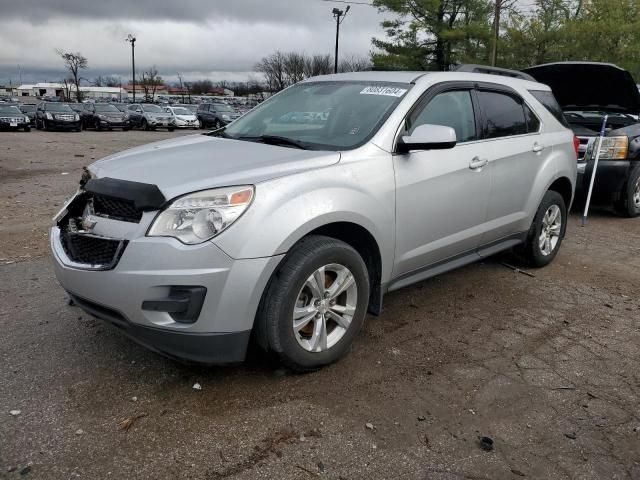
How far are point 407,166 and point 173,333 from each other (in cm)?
177

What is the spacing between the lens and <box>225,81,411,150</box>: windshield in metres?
3.58

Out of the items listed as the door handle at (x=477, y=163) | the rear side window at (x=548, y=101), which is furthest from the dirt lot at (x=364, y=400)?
the rear side window at (x=548, y=101)

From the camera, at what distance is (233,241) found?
270 cm

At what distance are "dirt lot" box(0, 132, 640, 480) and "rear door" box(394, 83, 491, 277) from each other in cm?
59

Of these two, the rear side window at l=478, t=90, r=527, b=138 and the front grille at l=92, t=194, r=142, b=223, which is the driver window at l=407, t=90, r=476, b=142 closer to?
the rear side window at l=478, t=90, r=527, b=138

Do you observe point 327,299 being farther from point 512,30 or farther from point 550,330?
point 512,30

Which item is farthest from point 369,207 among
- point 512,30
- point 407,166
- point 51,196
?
point 512,30

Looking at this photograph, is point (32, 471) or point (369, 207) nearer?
A: point (32, 471)

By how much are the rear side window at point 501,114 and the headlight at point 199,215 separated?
7.78 ft

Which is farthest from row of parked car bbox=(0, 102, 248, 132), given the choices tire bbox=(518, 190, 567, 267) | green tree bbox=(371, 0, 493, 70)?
tire bbox=(518, 190, 567, 267)

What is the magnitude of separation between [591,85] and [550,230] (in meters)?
3.93

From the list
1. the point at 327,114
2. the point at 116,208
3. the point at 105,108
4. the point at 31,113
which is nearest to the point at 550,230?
the point at 327,114

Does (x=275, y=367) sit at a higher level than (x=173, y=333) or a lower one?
lower

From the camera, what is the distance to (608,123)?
834 cm
